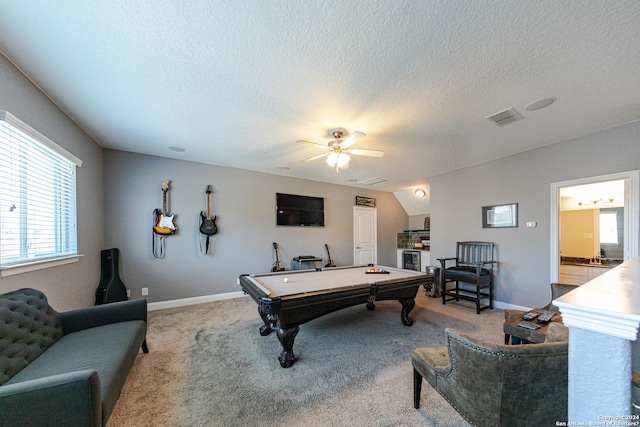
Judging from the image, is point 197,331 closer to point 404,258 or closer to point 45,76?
point 45,76

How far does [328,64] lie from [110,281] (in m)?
4.05

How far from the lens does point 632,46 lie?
5.22ft

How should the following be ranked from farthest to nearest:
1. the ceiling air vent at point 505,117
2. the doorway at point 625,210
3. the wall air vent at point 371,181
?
the wall air vent at point 371,181, the doorway at point 625,210, the ceiling air vent at point 505,117

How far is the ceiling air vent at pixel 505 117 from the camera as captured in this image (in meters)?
2.47

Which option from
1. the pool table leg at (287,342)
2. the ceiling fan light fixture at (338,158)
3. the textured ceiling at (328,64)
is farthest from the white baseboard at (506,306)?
the pool table leg at (287,342)

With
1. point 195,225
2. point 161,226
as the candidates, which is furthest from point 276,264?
point 161,226

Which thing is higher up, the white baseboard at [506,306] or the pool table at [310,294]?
the pool table at [310,294]

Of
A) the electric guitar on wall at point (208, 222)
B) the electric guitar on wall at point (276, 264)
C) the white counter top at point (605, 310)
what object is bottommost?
the electric guitar on wall at point (276, 264)

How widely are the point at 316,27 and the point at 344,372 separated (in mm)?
2618

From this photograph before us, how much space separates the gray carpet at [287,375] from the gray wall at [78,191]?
96 cm

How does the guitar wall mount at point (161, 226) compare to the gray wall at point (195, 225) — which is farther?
the guitar wall mount at point (161, 226)

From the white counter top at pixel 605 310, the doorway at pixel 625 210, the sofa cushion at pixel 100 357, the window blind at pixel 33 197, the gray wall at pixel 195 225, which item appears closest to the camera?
the white counter top at pixel 605 310

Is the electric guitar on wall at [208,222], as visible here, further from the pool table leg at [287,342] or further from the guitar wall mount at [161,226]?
the pool table leg at [287,342]

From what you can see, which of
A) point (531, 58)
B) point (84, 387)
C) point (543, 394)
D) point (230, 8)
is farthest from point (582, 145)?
point (84, 387)
